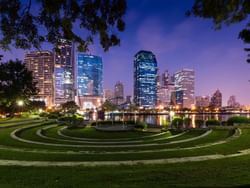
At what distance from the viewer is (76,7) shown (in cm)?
764

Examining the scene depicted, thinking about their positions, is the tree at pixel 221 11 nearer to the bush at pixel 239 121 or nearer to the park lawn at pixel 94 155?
the park lawn at pixel 94 155

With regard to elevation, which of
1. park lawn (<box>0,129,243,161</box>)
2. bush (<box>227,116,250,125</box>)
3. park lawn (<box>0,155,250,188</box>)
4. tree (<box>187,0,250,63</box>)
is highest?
tree (<box>187,0,250,63</box>)

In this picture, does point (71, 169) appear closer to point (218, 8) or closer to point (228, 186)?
point (228, 186)

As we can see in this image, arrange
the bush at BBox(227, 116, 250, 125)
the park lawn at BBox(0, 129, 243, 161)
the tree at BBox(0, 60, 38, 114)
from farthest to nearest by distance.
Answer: the tree at BBox(0, 60, 38, 114) → the bush at BBox(227, 116, 250, 125) → the park lawn at BBox(0, 129, 243, 161)

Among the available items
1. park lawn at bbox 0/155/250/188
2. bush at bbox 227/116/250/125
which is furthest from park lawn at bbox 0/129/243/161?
bush at bbox 227/116/250/125

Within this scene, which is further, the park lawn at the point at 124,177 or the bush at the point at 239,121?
the bush at the point at 239,121

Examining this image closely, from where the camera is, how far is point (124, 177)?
30.7 feet

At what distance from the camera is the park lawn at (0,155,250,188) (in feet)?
27.4

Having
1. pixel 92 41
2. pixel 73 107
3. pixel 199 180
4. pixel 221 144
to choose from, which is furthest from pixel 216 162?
pixel 73 107

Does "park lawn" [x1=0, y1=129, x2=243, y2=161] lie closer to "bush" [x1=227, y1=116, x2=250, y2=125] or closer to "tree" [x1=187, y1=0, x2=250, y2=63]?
"tree" [x1=187, y1=0, x2=250, y2=63]

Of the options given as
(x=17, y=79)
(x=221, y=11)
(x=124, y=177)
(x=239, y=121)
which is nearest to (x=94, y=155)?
(x=124, y=177)

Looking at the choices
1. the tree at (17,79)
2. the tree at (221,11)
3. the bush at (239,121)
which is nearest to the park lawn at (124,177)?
the tree at (221,11)

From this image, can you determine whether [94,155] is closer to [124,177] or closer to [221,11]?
[124,177]

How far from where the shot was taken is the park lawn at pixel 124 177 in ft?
27.4
